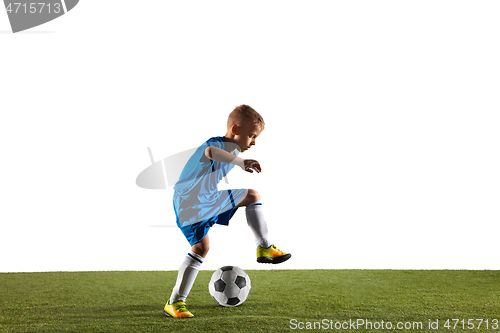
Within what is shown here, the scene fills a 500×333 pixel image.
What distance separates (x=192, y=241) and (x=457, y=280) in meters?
3.22

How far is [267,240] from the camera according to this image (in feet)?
11.0

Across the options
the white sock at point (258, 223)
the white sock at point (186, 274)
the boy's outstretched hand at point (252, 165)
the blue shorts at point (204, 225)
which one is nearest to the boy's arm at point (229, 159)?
the boy's outstretched hand at point (252, 165)

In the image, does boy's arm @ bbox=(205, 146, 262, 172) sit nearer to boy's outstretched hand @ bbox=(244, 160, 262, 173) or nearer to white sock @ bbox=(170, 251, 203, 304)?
boy's outstretched hand @ bbox=(244, 160, 262, 173)

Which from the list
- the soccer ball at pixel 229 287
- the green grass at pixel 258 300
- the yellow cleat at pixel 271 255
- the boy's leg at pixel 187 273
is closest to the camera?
the green grass at pixel 258 300

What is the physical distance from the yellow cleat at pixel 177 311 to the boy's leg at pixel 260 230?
695 mm

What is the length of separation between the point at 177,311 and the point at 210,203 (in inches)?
34.5

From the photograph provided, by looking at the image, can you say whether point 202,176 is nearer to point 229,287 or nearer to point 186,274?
point 186,274

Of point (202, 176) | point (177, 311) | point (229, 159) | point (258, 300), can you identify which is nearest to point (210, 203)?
point (202, 176)

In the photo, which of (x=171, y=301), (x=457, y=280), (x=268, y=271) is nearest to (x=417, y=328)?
(x=171, y=301)

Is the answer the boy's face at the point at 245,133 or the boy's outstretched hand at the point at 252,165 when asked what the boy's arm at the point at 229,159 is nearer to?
the boy's outstretched hand at the point at 252,165

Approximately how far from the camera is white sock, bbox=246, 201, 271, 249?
3355 mm

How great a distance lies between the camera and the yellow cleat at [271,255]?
3275mm

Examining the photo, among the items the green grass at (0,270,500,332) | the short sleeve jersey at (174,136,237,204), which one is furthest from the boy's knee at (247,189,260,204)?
the green grass at (0,270,500,332)

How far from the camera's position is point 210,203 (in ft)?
11.0
